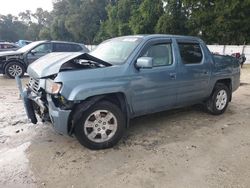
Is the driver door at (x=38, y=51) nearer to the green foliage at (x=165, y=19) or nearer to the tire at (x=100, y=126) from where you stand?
the tire at (x=100, y=126)

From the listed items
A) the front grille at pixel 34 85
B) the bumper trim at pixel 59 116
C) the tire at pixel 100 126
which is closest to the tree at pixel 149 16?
the front grille at pixel 34 85

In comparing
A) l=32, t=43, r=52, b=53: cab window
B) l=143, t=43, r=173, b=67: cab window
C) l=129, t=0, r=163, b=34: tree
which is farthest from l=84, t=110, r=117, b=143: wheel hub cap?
l=129, t=0, r=163, b=34: tree

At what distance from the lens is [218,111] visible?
238 inches

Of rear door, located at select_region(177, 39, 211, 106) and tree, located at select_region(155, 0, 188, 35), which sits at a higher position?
tree, located at select_region(155, 0, 188, 35)

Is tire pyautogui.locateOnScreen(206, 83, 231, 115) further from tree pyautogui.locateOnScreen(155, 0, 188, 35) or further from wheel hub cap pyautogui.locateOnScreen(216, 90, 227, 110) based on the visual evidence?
tree pyautogui.locateOnScreen(155, 0, 188, 35)

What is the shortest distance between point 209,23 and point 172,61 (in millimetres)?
27679

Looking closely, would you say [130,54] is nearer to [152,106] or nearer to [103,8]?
[152,106]

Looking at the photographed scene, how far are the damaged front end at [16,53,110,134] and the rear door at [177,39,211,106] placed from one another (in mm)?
1593

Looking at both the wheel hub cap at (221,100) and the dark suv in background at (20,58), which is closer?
the wheel hub cap at (221,100)

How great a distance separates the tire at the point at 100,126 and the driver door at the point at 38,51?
7819 millimetres

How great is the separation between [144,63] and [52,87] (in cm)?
140

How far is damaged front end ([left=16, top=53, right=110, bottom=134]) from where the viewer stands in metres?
3.83

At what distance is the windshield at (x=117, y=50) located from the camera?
4.55m

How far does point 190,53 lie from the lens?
17.7 ft
